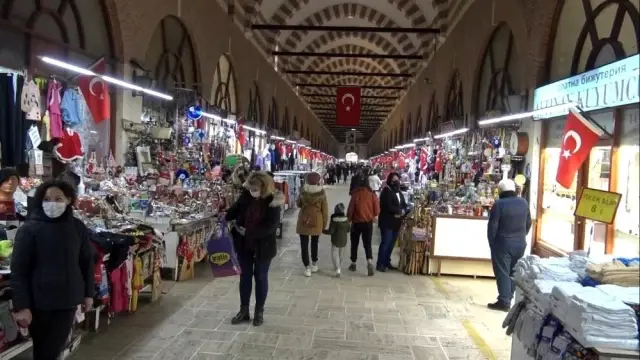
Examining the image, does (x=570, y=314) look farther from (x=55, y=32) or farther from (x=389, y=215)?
(x=55, y=32)

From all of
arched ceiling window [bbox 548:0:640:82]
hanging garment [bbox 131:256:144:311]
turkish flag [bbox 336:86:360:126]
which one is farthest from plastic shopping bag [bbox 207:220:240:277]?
turkish flag [bbox 336:86:360:126]

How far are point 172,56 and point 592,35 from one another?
6.50m

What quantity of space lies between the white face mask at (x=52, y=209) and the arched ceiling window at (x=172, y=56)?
5569 millimetres

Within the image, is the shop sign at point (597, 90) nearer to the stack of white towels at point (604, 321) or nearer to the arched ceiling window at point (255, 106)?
the stack of white towels at point (604, 321)

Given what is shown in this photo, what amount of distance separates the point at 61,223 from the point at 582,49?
5.36 metres

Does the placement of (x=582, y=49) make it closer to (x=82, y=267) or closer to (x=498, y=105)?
(x=498, y=105)

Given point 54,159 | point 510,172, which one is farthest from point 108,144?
point 510,172

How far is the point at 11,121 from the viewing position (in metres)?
4.46

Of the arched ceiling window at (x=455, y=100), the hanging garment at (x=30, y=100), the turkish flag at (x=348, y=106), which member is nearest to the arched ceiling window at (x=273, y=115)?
the turkish flag at (x=348, y=106)

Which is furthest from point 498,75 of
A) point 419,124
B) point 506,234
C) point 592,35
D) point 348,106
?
point 348,106

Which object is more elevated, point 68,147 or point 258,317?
point 68,147

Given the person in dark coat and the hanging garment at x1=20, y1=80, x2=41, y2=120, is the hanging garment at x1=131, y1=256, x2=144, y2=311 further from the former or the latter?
the person in dark coat

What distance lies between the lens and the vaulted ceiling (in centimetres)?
1430

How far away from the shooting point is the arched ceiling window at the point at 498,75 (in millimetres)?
7969
